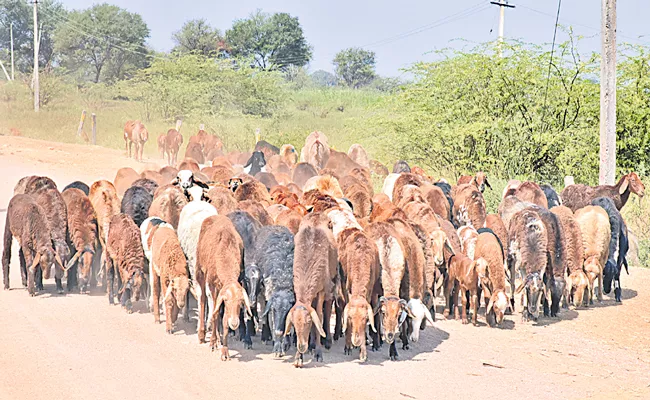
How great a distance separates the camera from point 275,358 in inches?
330

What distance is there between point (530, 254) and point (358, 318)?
10.7 ft

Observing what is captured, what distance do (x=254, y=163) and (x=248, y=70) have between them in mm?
21800

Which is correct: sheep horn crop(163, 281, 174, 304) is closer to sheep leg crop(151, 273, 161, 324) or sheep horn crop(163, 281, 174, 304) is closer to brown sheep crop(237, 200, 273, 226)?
sheep leg crop(151, 273, 161, 324)

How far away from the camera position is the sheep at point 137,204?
11.8m

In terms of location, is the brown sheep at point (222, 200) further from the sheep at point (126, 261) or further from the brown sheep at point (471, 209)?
the brown sheep at point (471, 209)

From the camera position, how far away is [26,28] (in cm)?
6950

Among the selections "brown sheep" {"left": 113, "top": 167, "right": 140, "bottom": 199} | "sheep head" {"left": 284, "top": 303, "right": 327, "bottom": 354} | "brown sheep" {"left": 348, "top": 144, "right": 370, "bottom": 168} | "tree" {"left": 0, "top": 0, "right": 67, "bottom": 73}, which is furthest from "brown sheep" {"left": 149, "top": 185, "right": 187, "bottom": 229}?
"tree" {"left": 0, "top": 0, "right": 67, "bottom": 73}

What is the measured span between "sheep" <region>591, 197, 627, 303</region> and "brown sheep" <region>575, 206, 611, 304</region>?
0.24m

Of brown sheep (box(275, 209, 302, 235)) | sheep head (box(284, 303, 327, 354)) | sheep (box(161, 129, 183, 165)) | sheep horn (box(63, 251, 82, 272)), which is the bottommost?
sheep head (box(284, 303, 327, 354))

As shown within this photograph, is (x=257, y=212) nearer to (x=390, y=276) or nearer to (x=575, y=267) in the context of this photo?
(x=390, y=276)

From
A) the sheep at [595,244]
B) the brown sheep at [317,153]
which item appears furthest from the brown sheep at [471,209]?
the brown sheep at [317,153]

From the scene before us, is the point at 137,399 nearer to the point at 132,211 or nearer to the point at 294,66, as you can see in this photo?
the point at 132,211

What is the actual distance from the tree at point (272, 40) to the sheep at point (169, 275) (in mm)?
58476

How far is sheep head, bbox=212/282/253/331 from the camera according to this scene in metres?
8.11
